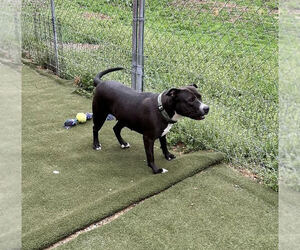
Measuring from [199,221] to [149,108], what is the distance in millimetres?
952

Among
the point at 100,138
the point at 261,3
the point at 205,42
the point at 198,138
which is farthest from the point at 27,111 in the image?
the point at 261,3

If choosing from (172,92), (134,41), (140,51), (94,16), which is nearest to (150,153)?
(172,92)

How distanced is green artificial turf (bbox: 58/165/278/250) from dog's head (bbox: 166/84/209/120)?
0.61m

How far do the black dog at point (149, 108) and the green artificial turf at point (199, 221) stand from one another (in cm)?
41

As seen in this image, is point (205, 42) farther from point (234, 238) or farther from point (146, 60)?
point (234, 238)

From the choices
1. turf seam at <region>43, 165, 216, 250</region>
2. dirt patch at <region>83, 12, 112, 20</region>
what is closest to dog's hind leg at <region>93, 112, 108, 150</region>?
turf seam at <region>43, 165, 216, 250</region>

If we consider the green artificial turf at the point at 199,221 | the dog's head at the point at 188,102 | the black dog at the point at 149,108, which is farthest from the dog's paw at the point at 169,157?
the dog's head at the point at 188,102

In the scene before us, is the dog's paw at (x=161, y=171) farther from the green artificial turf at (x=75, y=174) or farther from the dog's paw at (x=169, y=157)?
the dog's paw at (x=169, y=157)

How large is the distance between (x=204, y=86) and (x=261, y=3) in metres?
1.07

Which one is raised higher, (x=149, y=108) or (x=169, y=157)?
(x=149, y=108)

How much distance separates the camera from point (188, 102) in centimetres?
264

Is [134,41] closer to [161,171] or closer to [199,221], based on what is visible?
[161,171]

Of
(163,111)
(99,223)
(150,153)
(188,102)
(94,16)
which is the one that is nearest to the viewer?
(99,223)

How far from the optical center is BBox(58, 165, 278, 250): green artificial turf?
2.23m
